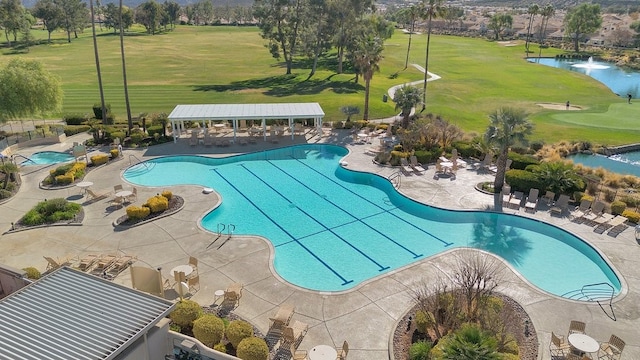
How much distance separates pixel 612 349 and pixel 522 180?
1379cm

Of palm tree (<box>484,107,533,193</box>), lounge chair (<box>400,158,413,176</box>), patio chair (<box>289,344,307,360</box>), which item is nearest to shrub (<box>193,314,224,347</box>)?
patio chair (<box>289,344,307,360</box>)

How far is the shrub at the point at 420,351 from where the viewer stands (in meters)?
13.4

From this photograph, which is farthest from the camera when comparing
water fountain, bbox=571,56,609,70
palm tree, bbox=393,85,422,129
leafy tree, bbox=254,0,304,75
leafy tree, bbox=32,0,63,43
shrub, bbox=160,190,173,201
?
leafy tree, bbox=32,0,63,43

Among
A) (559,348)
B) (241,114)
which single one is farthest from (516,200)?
(241,114)

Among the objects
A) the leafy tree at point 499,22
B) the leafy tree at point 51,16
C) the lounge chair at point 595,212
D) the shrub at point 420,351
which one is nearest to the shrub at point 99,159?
the shrub at point 420,351

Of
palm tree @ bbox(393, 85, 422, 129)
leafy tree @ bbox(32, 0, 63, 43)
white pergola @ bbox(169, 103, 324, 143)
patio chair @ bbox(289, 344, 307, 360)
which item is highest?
leafy tree @ bbox(32, 0, 63, 43)

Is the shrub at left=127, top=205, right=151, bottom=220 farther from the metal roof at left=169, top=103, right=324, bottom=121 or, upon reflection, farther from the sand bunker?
the sand bunker

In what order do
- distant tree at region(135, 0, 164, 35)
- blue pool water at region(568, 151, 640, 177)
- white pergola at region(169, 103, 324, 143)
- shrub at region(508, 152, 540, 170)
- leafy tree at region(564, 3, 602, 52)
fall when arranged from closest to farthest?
shrub at region(508, 152, 540, 170), white pergola at region(169, 103, 324, 143), blue pool water at region(568, 151, 640, 177), leafy tree at region(564, 3, 602, 52), distant tree at region(135, 0, 164, 35)

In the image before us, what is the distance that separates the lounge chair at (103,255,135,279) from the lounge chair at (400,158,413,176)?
18421 mm

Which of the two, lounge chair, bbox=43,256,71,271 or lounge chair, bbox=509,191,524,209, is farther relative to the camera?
lounge chair, bbox=509,191,524,209

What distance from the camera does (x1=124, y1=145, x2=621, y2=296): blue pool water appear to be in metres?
19.5

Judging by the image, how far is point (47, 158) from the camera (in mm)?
33031

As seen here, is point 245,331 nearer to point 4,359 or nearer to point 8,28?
point 4,359

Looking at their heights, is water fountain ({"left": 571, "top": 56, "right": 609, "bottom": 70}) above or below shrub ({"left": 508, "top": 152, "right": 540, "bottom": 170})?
above
